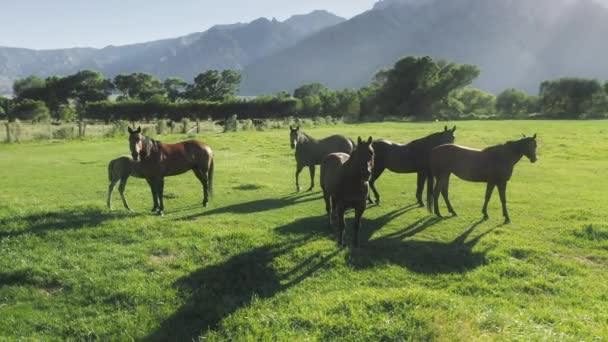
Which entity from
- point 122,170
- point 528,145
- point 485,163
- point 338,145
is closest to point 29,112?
point 122,170

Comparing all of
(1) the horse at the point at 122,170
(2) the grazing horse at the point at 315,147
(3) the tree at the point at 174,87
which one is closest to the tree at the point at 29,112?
(3) the tree at the point at 174,87

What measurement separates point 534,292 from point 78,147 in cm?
2903

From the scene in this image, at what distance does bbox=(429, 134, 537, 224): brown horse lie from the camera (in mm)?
9008

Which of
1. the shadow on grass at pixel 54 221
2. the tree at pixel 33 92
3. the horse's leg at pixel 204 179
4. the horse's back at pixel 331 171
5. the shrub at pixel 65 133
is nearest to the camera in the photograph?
the horse's back at pixel 331 171

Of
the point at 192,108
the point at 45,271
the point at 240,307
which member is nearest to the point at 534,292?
the point at 240,307

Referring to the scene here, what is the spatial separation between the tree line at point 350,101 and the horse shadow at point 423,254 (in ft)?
205

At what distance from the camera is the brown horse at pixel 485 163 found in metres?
9.01

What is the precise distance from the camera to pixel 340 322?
4730 millimetres

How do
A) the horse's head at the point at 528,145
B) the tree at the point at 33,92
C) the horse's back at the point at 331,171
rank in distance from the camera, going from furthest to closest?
the tree at the point at 33,92
the horse's head at the point at 528,145
the horse's back at the point at 331,171

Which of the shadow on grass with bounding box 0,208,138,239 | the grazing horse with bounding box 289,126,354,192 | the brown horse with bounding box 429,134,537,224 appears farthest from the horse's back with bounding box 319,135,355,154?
the shadow on grass with bounding box 0,208,138,239

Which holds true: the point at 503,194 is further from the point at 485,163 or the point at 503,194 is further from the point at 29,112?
the point at 29,112

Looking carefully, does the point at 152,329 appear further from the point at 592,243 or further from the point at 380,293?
the point at 592,243

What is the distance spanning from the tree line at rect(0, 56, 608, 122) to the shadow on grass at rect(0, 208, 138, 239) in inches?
2315

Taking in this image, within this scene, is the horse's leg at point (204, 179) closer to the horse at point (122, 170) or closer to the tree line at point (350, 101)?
the horse at point (122, 170)
